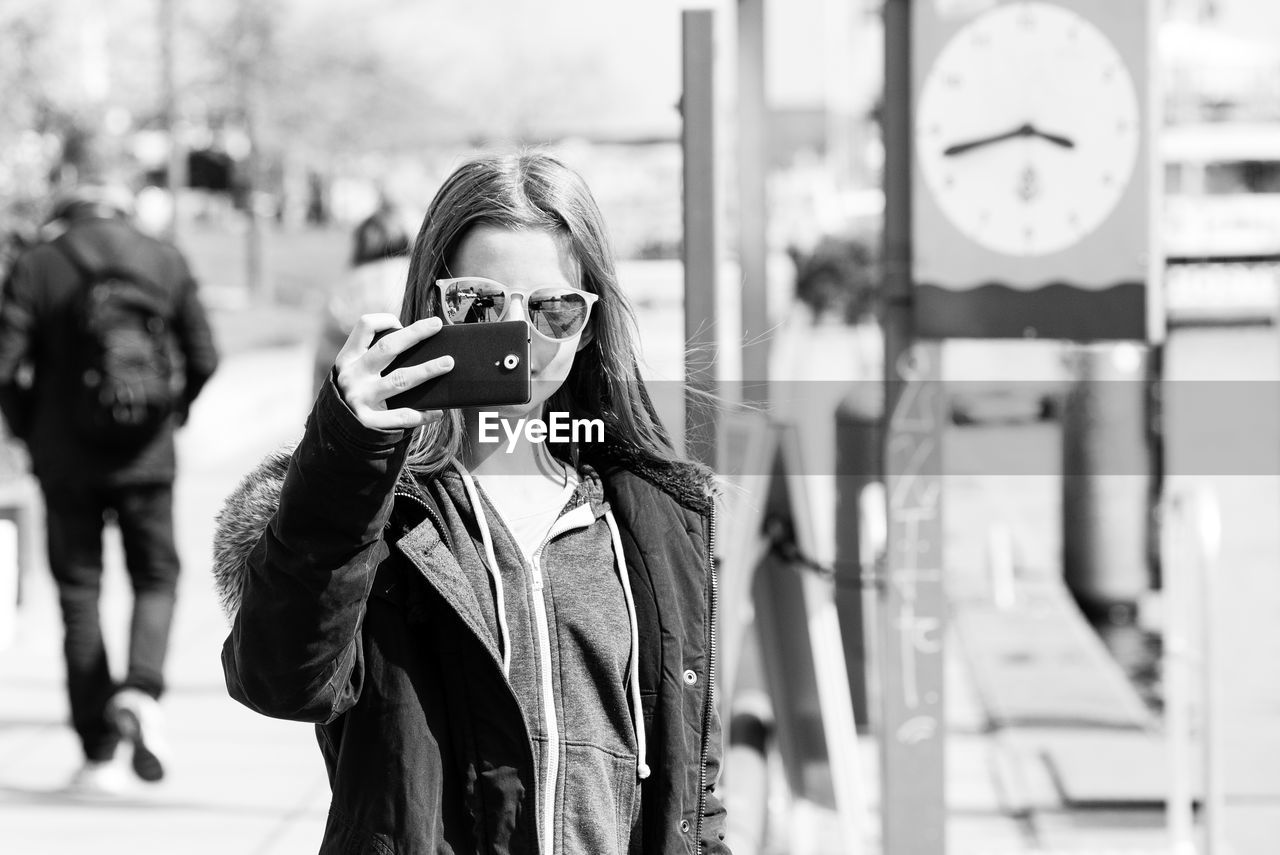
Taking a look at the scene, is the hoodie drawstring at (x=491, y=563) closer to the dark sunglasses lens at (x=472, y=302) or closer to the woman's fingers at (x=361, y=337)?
the dark sunglasses lens at (x=472, y=302)

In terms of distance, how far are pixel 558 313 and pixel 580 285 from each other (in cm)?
8

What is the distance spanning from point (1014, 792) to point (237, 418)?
387 inches

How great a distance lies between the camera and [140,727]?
16.9 ft

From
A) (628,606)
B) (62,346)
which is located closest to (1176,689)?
(628,606)

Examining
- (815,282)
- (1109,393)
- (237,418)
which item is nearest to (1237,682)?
(1109,393)

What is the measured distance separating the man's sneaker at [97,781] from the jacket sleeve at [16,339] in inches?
41.6

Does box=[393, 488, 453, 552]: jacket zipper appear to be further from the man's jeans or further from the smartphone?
the man's jeans

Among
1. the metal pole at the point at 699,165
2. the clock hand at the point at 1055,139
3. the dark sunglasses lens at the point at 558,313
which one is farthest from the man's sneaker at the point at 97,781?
the dark sunglasses lens at the point at 558,313

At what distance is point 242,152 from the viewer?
26.7 m

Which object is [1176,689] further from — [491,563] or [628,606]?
[491,563]

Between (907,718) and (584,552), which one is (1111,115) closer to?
(907,718)

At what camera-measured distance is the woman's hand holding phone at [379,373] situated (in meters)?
1.47

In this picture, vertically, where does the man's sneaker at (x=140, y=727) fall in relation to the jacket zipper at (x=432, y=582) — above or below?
below

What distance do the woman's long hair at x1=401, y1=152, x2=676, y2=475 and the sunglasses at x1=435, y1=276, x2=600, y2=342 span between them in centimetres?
6
